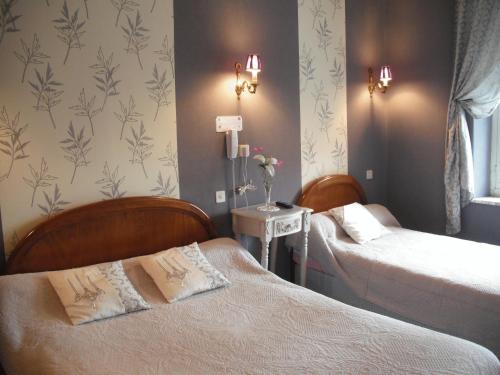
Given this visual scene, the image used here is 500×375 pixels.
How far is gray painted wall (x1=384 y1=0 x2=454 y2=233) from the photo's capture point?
3.64m

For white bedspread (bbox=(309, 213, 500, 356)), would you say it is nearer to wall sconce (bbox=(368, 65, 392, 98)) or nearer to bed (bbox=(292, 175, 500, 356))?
bed (bbox=(292, 175, 500, 356))

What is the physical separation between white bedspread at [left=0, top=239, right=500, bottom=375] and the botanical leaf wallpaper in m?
0.51

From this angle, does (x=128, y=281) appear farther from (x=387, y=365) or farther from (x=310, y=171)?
(x=310, y=171)

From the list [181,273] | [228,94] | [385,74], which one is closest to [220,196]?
[228,94]

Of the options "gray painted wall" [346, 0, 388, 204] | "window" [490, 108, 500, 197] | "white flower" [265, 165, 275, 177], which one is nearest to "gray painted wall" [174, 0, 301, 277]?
"white flower" [265, 165, 275, 177]

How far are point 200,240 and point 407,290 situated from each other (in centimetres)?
135

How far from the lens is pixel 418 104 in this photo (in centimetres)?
382

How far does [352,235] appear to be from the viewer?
3303 millimetres

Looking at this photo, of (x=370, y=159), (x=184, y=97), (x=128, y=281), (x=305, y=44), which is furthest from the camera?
(x=370, y=159)

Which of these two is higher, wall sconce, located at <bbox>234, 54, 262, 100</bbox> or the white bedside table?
wall sconce, located at <bbox>234, 54, 262, 100</bbox>

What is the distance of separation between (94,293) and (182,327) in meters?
0.48

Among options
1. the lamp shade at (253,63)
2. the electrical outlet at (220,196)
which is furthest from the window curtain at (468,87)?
the electrical outlet at (220,196)

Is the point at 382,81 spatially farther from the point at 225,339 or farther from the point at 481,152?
the point at 225,339

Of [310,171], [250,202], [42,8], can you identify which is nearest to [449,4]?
[310,171]
